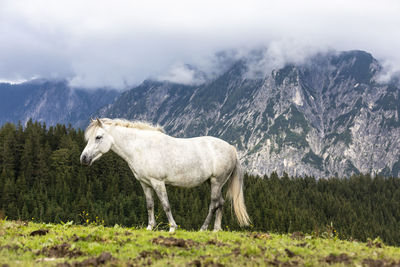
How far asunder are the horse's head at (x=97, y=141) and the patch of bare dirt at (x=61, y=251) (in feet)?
21.3

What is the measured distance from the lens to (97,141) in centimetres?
1647

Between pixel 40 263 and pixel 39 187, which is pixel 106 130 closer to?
pixel 40 263

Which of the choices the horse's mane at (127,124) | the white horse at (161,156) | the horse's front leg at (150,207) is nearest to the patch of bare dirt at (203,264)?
the white horse at (161,156)

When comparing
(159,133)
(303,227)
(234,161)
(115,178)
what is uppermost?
(159,133)

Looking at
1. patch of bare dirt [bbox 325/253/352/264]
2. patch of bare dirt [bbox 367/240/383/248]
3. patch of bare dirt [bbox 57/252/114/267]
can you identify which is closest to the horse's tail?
patch of bare dirt [bbox 367/240/383/248]

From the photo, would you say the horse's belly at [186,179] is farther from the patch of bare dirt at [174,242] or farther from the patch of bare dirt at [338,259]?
the patch of bare dirt at [338,259]

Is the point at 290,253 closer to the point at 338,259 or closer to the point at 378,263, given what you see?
the point at 338,259

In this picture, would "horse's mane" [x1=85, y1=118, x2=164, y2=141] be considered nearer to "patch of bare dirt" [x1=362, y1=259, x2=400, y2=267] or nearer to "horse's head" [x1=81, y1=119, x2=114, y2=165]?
"horse's head" [x1=81, y1=119, x2=114, y2=165]

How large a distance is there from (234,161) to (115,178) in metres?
132

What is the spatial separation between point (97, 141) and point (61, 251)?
7.40m

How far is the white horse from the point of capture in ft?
51.5

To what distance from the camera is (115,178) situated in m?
143

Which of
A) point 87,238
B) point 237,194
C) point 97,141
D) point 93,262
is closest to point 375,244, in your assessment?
point 237,194

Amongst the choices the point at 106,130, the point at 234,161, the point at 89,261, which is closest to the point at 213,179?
the point at 234,161
